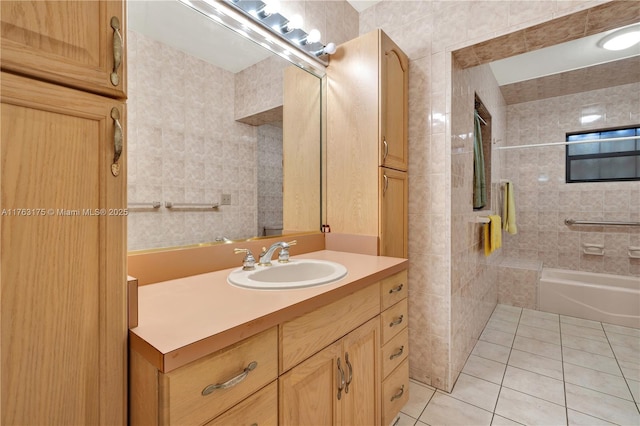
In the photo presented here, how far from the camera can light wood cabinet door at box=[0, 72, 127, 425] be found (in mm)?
501

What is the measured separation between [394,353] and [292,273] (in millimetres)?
611

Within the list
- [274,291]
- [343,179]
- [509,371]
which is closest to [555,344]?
[509,371]

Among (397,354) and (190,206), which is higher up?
(190,206)

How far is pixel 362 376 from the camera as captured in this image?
1.14 m

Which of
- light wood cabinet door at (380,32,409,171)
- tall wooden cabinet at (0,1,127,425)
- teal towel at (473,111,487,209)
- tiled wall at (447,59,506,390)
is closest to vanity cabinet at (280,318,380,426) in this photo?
tall wooden cabinet at (0,1,127,425)

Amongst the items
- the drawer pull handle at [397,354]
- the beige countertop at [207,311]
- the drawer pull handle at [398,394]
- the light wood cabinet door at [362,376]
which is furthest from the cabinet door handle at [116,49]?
the drawer pull handle at [398,394]

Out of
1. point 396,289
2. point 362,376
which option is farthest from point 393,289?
point 362,376

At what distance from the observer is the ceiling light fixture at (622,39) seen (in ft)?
6.97

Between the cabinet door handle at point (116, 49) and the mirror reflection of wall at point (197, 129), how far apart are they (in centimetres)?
42

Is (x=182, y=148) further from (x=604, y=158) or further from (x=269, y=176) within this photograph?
(x=604, y=158)

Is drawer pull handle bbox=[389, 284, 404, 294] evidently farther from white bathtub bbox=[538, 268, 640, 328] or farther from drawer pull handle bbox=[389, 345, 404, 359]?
white bathtub bbox=[538, 268, 640, 328]

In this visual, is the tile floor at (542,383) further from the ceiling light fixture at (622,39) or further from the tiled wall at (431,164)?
the ceiling light fixture at (622,39)

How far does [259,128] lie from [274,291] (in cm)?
87

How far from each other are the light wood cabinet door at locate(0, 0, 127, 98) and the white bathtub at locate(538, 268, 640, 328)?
3758 millimetres
